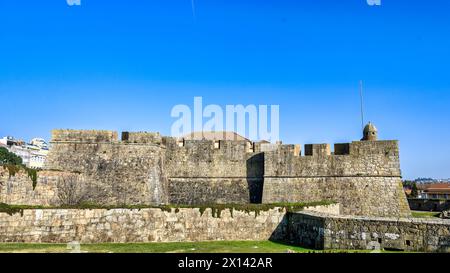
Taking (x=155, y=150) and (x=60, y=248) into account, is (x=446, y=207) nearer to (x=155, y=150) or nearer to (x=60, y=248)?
(x=155, y=150)

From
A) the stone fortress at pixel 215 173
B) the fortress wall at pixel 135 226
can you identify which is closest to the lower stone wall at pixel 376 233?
the fortress wall at pixel 135 226

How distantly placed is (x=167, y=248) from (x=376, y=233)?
631 centimetres

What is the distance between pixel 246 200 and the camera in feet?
76.8

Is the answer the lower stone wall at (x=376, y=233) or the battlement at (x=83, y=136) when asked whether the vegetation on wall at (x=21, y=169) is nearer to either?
the battlement at (x=83, y=136)

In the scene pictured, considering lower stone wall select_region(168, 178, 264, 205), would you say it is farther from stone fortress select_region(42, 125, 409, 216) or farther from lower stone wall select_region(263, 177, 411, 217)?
lower stone wall select_region(263, 177, 411, 217)

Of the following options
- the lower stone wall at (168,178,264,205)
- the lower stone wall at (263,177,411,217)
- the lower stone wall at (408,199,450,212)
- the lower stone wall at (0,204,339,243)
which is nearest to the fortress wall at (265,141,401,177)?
the lower stone wall at (263,177,411,217)

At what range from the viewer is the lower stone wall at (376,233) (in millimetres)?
10602

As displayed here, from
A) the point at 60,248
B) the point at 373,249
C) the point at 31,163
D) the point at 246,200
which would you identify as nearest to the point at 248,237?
the point at 373,249

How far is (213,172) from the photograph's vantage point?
2356 centimetres

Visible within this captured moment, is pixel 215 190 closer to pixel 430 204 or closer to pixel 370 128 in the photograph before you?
pixel 370 128

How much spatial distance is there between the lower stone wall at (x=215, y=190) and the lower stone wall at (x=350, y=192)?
0.93m

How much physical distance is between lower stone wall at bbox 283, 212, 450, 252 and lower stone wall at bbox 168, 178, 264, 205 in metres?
9.77
